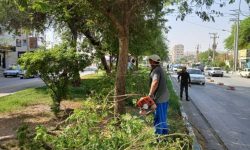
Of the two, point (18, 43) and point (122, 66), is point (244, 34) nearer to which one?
point (18, 43)

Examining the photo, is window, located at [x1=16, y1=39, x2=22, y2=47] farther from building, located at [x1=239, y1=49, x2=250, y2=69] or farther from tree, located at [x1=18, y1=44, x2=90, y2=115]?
tree, located at [x1=18, y1=44, x2=90, y2=115]

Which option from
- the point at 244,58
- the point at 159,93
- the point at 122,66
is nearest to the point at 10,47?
the point at 244,58

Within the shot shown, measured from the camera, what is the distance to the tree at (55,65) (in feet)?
41.0

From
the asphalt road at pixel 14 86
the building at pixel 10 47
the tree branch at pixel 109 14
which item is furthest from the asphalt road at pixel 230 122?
the building at pixel 10 47

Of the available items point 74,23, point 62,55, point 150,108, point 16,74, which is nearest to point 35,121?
point 62,55

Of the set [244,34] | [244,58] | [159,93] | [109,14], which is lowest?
[159,93]

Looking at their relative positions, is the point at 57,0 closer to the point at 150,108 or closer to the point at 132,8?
the point at 132,8

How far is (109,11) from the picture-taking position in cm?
1004

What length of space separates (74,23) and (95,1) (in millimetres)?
11090

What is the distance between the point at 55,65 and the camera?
12.5m

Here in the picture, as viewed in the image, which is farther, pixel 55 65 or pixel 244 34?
pixel 244 34

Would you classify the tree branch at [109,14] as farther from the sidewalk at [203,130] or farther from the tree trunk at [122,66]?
the sidewalk at [203,130]

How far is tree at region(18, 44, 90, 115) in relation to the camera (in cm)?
1251

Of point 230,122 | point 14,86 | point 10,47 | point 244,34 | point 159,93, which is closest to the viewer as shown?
point 159,93
